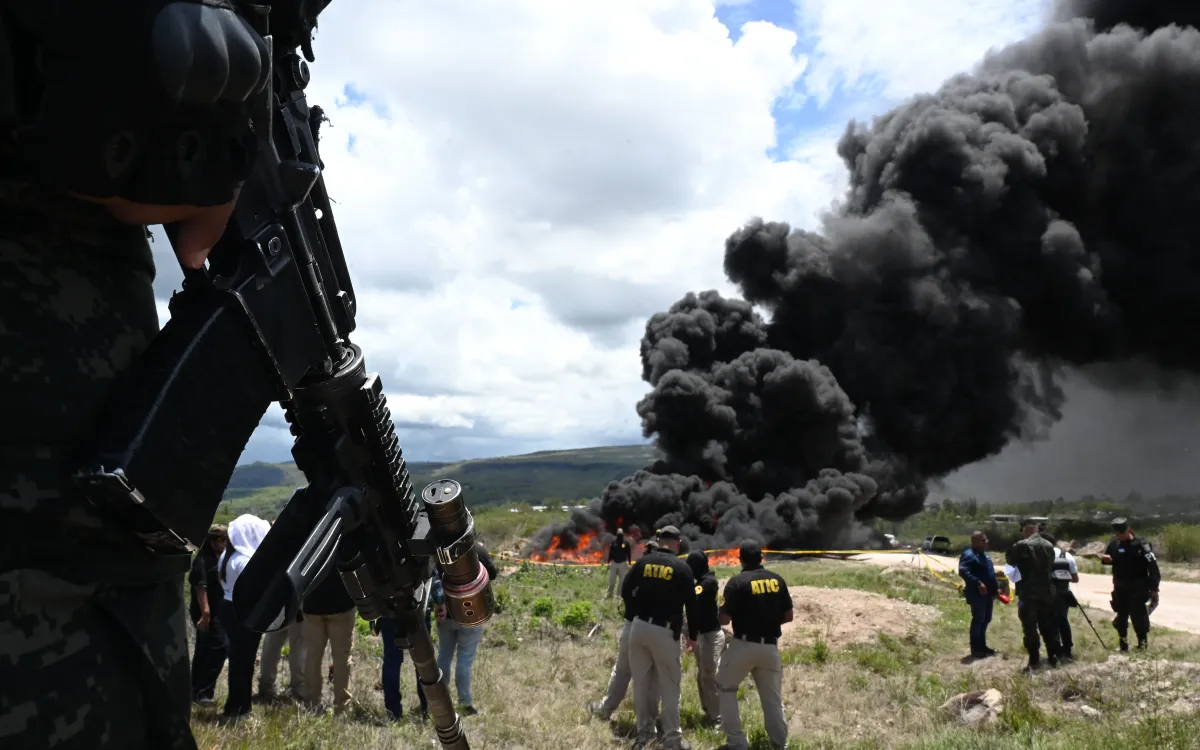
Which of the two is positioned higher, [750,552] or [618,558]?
[750,552]

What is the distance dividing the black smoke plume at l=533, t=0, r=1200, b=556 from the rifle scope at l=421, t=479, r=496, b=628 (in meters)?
26.1

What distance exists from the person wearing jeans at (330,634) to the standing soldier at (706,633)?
317cm

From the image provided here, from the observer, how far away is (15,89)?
1.42m

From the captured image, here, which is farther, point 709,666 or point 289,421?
point 709,666

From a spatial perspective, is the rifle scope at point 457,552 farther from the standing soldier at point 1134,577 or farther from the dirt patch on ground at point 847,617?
the standing soldier at point 1134,577

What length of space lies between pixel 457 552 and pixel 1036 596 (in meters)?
9.02

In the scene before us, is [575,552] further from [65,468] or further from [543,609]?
[65,468]

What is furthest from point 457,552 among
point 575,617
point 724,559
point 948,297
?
point 948,297

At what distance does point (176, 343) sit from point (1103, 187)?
43538mm

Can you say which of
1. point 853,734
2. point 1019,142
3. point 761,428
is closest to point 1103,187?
point 1019,142

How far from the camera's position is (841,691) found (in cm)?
920

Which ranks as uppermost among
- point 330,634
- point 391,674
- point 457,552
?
point 457,552

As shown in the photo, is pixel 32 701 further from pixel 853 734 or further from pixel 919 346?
pixel 919 346

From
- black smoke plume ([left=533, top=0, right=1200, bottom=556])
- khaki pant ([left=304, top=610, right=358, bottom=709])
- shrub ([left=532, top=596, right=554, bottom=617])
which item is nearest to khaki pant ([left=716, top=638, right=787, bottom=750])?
khaki pant ([left=304, top=610, right=358, bottom=709])
